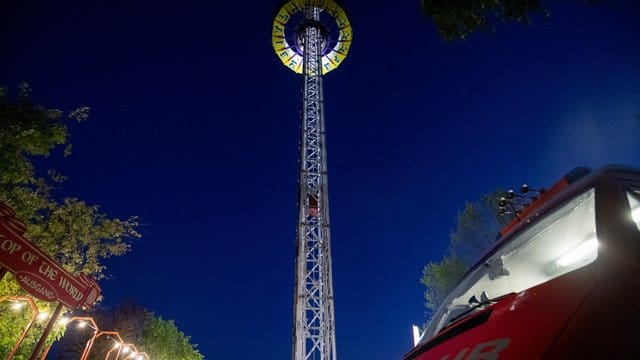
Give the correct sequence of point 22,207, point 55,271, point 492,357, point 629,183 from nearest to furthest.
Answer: point 492,357 → point 629,183 → point 55,271 → point 22,207

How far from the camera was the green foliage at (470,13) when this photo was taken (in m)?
4.54

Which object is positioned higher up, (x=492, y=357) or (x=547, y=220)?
(x=547, y=220)

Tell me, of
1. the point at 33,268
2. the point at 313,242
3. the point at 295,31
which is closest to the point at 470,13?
the point at 33,268

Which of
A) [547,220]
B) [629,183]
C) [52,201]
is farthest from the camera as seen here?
[52,201]

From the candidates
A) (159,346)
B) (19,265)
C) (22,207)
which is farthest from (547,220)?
(159,346)

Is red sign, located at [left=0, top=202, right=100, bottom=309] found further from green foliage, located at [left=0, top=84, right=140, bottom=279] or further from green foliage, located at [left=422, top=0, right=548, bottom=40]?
green foliage, located at [left=422, top=0, right=548, bottom=40]

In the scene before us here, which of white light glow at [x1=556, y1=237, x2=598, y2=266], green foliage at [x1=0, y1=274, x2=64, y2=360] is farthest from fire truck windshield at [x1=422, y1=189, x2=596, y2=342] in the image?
green foliage at [x1=0, y1=274, x2=64, y2=360]

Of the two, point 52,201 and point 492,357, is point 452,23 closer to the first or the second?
point 492,357

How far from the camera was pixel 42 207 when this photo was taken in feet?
32.2

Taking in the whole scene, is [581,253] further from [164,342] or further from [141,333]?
[141,333]

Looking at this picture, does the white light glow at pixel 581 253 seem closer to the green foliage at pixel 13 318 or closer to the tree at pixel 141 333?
the green foliage at pixel 13 318

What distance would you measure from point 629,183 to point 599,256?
51 cm

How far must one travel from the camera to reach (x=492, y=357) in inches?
41.4

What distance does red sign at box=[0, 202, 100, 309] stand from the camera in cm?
394
